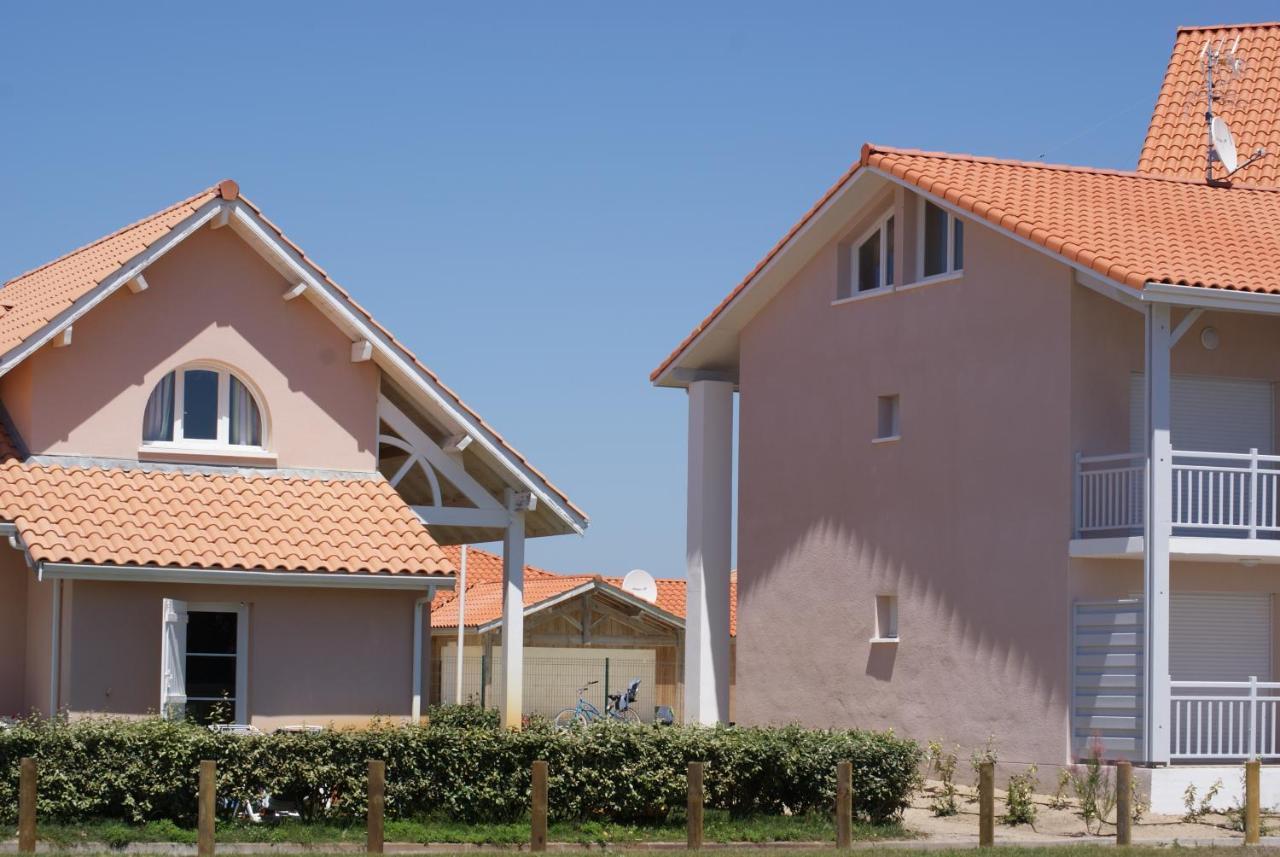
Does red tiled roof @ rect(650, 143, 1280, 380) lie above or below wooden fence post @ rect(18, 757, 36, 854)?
above

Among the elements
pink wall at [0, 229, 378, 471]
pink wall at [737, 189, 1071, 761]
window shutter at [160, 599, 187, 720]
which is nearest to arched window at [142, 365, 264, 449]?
pink wall at [0, 229, 378, 471]

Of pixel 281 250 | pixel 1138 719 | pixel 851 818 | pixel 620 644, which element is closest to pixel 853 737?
pixel 851 818

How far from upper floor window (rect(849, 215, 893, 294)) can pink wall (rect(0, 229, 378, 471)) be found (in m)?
8.65

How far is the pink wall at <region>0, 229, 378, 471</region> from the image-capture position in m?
22.5

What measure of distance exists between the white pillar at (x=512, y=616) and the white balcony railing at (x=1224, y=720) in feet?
25.9

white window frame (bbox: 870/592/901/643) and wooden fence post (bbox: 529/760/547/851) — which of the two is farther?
white window frame (bbox: 870/592/901/643)

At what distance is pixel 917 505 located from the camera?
28.2 m

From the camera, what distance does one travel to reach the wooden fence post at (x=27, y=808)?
679 inches

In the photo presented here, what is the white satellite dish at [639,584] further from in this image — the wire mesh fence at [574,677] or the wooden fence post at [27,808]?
the wooden fence post at [27,808]

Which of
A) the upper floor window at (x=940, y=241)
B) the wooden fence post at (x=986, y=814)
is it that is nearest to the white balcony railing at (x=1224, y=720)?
the wooden fence post at (x=986, y=814)

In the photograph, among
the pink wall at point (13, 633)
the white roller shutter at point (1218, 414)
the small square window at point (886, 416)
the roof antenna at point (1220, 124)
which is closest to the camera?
the pink wall at point (13, 633)

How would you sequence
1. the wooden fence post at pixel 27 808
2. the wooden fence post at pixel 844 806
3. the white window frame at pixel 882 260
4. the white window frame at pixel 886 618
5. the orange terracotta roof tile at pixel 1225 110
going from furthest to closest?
the orange terracotta roof tile at pixel 1225 110, the white window frame at pixel 882 260, the white window frame at pixel 886 618, the wooden fence post at pixel 844 806, the wooden fence post at pixel 27 808

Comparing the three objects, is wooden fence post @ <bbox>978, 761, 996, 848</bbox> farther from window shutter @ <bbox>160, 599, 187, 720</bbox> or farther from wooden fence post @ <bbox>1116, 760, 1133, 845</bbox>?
window shutter @ <bbox>160, 599, 187, 720</bbox>

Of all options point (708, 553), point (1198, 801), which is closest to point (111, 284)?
point (708, 553)
